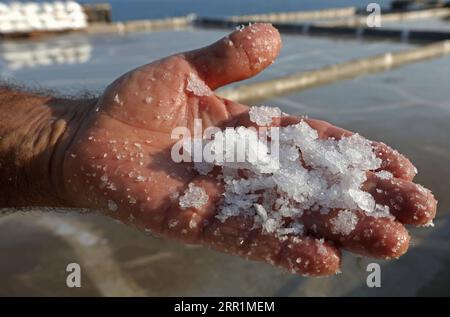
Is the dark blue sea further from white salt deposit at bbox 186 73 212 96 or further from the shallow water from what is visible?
white salt deposit at bbox 186 73 212 96

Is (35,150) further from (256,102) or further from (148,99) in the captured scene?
A: (256,102)

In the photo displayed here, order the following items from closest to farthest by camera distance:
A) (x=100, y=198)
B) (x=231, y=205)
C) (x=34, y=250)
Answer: (x=231, y=205) → (x=100, y=198) → (x=34, y=250)

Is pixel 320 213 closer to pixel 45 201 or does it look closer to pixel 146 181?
pixel 146 181

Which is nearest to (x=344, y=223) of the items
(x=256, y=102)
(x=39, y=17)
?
Answer: (x=256, y=102)

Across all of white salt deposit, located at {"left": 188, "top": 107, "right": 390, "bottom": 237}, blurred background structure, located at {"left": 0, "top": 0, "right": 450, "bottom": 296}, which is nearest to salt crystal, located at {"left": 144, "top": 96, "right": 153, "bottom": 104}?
white salt deposit, located at {"left": 188, "top": 107, "right": 390, "bottom": 237}

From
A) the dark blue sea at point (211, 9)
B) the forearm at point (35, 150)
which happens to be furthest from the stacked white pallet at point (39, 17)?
the dark blue sea at point (211, 9)

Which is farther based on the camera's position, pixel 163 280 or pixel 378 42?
pixel 378 42

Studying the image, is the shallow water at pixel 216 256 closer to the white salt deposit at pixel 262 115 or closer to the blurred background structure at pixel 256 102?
the blurred background structure at pixel 256 102

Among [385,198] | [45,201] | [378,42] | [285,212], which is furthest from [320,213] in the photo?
[378,42]
